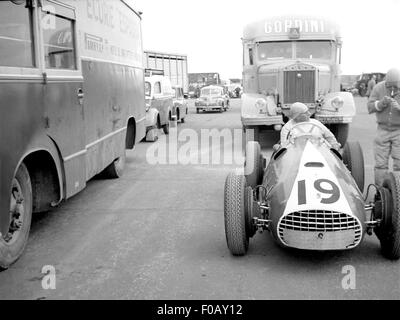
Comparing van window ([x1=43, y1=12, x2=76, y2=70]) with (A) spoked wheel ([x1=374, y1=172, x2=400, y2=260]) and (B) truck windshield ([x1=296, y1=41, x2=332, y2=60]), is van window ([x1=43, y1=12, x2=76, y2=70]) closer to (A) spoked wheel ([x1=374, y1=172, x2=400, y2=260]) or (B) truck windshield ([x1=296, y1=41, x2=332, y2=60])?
(A) spoked wheel ([x1=374, y1=172, x2=400, y2=260])

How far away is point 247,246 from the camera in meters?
4.61

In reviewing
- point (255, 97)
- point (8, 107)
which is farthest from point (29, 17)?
point (255, 97)

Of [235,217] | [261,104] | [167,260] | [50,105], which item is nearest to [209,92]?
[261,104]

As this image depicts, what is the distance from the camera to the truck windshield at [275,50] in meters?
12.2

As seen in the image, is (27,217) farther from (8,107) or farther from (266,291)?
(266,291)

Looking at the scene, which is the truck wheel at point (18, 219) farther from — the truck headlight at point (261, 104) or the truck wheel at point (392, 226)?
the truck headlight at point (261, 104)

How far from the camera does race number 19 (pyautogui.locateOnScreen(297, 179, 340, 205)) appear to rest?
161 inches

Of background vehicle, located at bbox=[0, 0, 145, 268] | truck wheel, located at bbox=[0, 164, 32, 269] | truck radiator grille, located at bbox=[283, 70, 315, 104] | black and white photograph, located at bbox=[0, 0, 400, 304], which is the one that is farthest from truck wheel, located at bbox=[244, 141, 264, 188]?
truck radiator grille, located at bbox=[283, 70, 315, 104]

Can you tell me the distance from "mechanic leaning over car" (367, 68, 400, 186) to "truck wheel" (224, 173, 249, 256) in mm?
2785

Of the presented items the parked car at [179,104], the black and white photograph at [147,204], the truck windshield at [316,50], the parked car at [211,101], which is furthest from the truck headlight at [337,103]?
the parked car at [211,101]

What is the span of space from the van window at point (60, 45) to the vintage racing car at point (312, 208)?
7.87ft

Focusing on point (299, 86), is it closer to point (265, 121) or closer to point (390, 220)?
point (265, 121)

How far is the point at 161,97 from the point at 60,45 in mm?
9833
